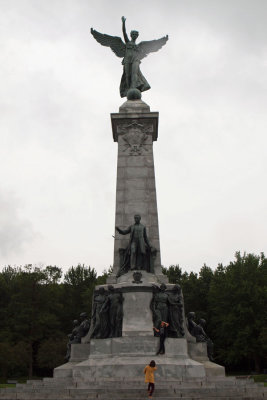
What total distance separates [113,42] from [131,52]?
60.8 inches

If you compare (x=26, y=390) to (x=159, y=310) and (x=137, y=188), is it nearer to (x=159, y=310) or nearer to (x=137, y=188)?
(x=159, y=310)

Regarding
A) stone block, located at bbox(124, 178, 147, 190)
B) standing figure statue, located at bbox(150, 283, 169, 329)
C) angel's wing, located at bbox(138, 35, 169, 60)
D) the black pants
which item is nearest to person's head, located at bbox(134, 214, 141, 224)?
stone block, located at bbox(124, 178, 147, 190)

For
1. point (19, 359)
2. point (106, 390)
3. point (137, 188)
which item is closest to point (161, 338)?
point (106, 390)

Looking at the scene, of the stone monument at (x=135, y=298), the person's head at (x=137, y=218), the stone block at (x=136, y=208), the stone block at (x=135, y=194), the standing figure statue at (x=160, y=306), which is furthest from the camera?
the stone block at (x=135, y=194)

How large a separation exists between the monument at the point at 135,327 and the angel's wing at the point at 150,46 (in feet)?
12.0

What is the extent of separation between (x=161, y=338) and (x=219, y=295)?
31.1m

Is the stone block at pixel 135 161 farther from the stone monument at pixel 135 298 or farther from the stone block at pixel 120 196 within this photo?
the stone block at pixel 120 196

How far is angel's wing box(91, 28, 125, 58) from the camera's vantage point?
81.8ft

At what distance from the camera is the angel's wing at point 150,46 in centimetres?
2455

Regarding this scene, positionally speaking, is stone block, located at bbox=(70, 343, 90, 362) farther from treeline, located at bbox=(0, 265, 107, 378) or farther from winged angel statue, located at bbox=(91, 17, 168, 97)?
treeline, located at bbox=(0, 265, 107, 378)

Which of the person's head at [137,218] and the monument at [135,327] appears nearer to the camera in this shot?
the monument at [135,327]

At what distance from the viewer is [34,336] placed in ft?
155

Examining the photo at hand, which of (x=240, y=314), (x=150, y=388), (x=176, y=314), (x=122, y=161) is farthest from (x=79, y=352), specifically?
(x=240, y=314)

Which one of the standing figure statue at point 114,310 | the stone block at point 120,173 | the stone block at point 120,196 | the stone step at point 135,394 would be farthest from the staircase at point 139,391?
the stone block at point 120,173
